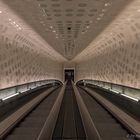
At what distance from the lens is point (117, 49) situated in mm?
21969

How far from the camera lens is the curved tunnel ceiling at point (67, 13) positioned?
1011cm

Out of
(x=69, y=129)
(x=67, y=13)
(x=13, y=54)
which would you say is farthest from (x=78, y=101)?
(x=13, y=54)

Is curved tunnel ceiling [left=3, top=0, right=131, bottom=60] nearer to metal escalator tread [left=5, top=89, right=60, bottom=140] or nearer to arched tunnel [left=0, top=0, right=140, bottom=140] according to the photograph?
arched tunnel [left=0, top=0, right=140, bottom=140]

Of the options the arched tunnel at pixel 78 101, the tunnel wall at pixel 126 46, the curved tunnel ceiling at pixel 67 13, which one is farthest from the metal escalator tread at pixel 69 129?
the tunnel wall at pixel 126 46

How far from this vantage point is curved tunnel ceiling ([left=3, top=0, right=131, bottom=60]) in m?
10.1

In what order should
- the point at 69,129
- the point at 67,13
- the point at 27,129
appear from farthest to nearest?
the point at 67,13
the point at 69,129
the point at 27,129

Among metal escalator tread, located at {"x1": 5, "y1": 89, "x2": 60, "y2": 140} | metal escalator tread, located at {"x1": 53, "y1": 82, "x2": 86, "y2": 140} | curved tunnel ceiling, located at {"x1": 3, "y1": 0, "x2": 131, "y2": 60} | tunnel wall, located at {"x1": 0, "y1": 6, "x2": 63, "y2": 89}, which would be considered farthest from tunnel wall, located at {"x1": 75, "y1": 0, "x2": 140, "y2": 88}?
metal escalator tread, located at {"x1": 5, "y1": 89, "x2": 60, "y2": 140}

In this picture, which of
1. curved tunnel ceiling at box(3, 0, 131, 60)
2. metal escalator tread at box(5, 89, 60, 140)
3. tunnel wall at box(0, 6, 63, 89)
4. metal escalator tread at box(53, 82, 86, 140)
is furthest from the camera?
tunnel wall at box(0, 6, 63, 89)

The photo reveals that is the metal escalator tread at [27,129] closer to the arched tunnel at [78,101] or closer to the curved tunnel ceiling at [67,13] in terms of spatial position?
the arched tunnel at [78,101]

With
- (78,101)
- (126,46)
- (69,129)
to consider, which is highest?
(126,46)

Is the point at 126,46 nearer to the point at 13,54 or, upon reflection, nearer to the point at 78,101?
the point at 78,101

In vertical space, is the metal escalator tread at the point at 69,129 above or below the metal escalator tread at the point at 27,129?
below

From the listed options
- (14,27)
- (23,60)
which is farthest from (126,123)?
(23,60)

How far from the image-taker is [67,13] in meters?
11.9
